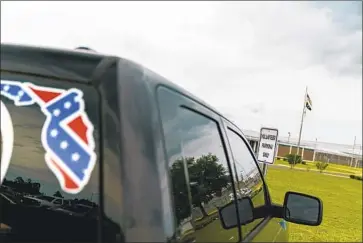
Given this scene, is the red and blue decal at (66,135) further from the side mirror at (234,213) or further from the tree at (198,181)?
the side mirror at (234,213)

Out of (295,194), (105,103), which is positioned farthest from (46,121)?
(295,194)

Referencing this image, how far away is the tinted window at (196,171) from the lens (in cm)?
154

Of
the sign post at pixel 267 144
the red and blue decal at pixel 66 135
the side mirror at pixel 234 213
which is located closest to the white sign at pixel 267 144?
the sign post at pixel 267 144

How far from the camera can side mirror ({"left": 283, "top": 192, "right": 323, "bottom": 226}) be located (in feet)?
9.71

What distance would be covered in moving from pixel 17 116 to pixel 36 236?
1.14 feet

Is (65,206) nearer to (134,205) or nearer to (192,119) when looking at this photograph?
(134,205)

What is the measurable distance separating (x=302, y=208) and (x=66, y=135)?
6.49 ft

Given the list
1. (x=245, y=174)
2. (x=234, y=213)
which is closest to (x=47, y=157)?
(x=234, y=213)

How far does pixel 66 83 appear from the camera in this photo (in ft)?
4.53

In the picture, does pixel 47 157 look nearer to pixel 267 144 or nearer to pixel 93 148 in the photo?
pixel 93 148

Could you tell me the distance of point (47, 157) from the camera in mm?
1390

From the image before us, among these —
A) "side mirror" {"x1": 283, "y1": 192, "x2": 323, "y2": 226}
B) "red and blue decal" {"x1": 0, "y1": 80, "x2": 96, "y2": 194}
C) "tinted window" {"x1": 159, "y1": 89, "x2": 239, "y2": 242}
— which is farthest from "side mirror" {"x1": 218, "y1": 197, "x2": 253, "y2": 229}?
"red and blue decal" {"x1": 0, "y1": 80, "x2": 96, "y2": 194}

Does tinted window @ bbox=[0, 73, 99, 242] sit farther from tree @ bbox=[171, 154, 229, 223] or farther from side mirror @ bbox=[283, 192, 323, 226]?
side mirror @ bbox=[283, 192, 323, 226]

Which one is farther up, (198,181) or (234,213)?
(198,181)
